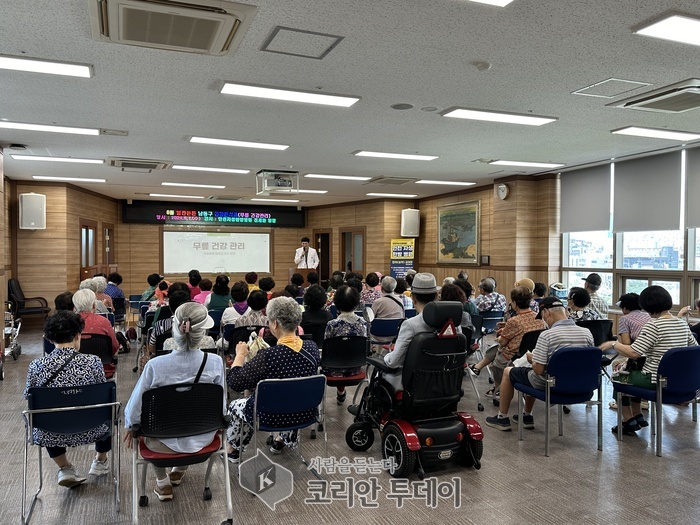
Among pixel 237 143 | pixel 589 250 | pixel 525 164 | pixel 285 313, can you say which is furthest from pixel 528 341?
pixel 589 250

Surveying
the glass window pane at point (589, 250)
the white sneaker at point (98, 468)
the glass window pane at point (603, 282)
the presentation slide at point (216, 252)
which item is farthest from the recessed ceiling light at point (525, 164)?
the presentation slide at point (216, 252)

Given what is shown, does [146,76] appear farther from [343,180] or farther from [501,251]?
[501,251]

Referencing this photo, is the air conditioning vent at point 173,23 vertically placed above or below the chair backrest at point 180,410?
above

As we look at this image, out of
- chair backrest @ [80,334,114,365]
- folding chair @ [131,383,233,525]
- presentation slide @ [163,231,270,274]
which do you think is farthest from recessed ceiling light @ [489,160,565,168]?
presentation slide @ [163,231,270,274]

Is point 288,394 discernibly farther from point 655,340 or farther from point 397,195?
point 397,195

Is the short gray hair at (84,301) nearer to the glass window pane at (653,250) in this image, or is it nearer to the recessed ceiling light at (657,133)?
the recessed ceiling light at (657,133)

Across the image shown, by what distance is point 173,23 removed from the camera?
3230 millimetres

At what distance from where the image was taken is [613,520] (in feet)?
9.91

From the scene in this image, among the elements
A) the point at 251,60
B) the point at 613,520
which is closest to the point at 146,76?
the point at 251,60

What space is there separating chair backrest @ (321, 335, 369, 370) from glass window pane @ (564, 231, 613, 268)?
6.58m

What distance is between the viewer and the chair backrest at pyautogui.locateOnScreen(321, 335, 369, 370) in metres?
4.53

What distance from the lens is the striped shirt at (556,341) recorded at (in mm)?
4074

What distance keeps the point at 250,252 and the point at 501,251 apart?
8378 millimetres

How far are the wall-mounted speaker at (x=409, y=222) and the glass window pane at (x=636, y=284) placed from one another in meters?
5.77
